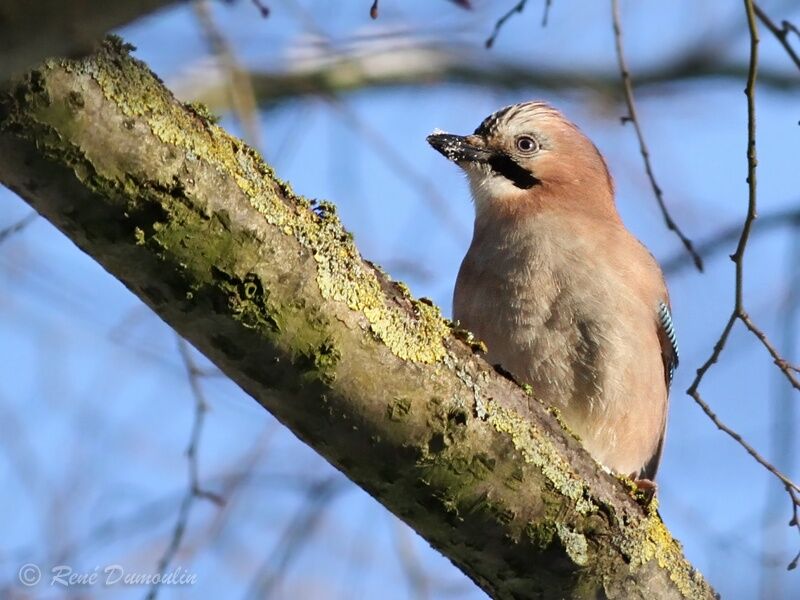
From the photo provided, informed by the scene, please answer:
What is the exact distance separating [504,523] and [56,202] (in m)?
1.85

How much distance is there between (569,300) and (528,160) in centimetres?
154

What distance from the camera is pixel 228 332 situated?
323 centimetres

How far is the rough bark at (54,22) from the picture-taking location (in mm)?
1496

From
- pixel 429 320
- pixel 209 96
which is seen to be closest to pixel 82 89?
pixel 429 320

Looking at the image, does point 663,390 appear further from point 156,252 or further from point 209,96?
point 209,96

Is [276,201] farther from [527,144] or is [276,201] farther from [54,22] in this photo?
[527,144]

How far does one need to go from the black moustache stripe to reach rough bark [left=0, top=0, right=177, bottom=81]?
5.33m

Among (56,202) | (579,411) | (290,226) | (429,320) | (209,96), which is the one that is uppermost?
(209,96)

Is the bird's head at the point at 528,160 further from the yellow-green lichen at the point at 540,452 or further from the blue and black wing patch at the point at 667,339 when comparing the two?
the yellow-green lichen at the point at 540,452

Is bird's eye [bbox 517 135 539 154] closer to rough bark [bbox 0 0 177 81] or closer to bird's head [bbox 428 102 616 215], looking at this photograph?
bird's head [bbox 428 102 616 215]

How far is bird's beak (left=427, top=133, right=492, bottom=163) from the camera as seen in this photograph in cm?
681

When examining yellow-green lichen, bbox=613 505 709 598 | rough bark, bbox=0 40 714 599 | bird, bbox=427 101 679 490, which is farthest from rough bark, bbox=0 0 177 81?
bird, bbox=427 101 679 490

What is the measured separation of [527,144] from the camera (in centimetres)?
695

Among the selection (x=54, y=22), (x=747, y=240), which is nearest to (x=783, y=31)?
(x=747, y=240)
